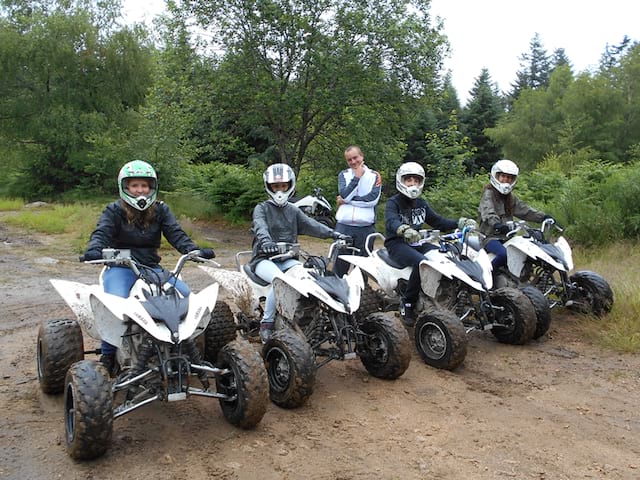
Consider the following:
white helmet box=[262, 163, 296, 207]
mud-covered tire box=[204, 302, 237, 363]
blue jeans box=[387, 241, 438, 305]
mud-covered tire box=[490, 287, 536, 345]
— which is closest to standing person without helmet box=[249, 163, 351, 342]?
white helmet box=[262, 163, 296, 207]

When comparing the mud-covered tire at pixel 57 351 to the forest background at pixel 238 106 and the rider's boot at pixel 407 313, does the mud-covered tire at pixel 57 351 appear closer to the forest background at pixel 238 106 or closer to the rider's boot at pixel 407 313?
the rider's boot at pixel 407 313

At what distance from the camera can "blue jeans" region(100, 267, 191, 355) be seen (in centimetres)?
432

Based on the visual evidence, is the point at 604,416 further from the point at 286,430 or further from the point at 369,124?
the point at 369,124

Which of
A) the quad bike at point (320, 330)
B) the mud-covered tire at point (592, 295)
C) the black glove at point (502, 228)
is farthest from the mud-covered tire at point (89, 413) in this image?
the mud-covered tire at point (592, 295)

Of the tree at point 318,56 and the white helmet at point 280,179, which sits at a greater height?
the tree at point 318,56

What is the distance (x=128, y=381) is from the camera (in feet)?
12.5

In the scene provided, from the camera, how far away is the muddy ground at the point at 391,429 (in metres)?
3.60

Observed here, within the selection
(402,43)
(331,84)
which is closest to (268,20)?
(331,84)

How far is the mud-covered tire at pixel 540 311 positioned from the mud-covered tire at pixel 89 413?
4.32 meters

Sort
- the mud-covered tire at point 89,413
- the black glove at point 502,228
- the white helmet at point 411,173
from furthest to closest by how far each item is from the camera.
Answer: the black glove at point 502,228 < the white helmet at point 411,173 < the mud-covered tire at point 89,413

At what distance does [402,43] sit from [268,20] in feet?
10.0

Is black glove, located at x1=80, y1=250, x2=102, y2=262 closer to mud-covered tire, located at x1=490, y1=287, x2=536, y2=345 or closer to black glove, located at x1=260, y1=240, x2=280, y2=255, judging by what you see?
black glove, located at x1=260, y1=240, x2=280, y2=255

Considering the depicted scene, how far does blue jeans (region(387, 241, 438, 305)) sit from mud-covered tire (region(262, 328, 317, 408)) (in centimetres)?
184

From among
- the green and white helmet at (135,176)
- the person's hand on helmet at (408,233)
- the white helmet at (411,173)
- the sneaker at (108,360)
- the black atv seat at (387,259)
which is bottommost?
the sneaker at (108,360)
